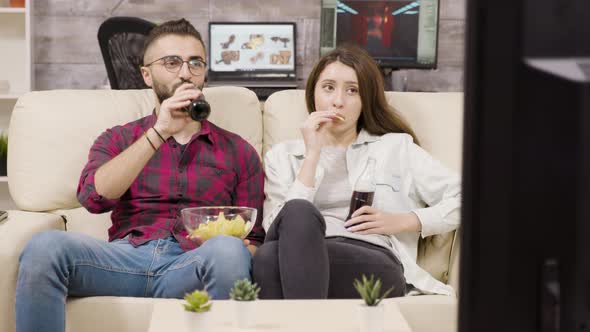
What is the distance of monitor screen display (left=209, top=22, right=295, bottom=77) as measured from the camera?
4836mm

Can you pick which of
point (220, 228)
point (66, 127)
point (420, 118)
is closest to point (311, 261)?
point (220, 228)

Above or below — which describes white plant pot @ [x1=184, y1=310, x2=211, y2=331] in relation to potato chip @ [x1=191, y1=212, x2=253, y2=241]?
below

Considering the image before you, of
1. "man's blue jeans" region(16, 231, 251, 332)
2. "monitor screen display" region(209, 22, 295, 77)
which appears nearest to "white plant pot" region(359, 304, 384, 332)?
"man's blue jeans" region(16, 231, 251, 332)

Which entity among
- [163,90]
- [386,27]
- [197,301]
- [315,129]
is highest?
[386,27]

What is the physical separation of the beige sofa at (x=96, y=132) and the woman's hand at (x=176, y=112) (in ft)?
0.97

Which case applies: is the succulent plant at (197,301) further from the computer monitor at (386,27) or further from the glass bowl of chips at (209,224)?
the computer monitor at (386,27)

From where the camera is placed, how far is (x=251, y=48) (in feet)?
15.9

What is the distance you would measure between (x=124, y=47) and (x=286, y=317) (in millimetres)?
2963

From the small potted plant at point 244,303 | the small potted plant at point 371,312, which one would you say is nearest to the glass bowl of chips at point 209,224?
the small potted plant at point 244,303

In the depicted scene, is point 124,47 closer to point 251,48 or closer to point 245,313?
point 251,48

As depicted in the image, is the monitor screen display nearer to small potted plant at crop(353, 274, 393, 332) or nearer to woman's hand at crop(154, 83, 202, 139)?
woman's hand at crop(154, 83, 202, 139)

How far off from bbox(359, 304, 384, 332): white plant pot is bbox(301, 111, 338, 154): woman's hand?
3.08 feet

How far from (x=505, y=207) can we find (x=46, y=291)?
5.15ft

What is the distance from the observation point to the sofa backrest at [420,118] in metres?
2.45
